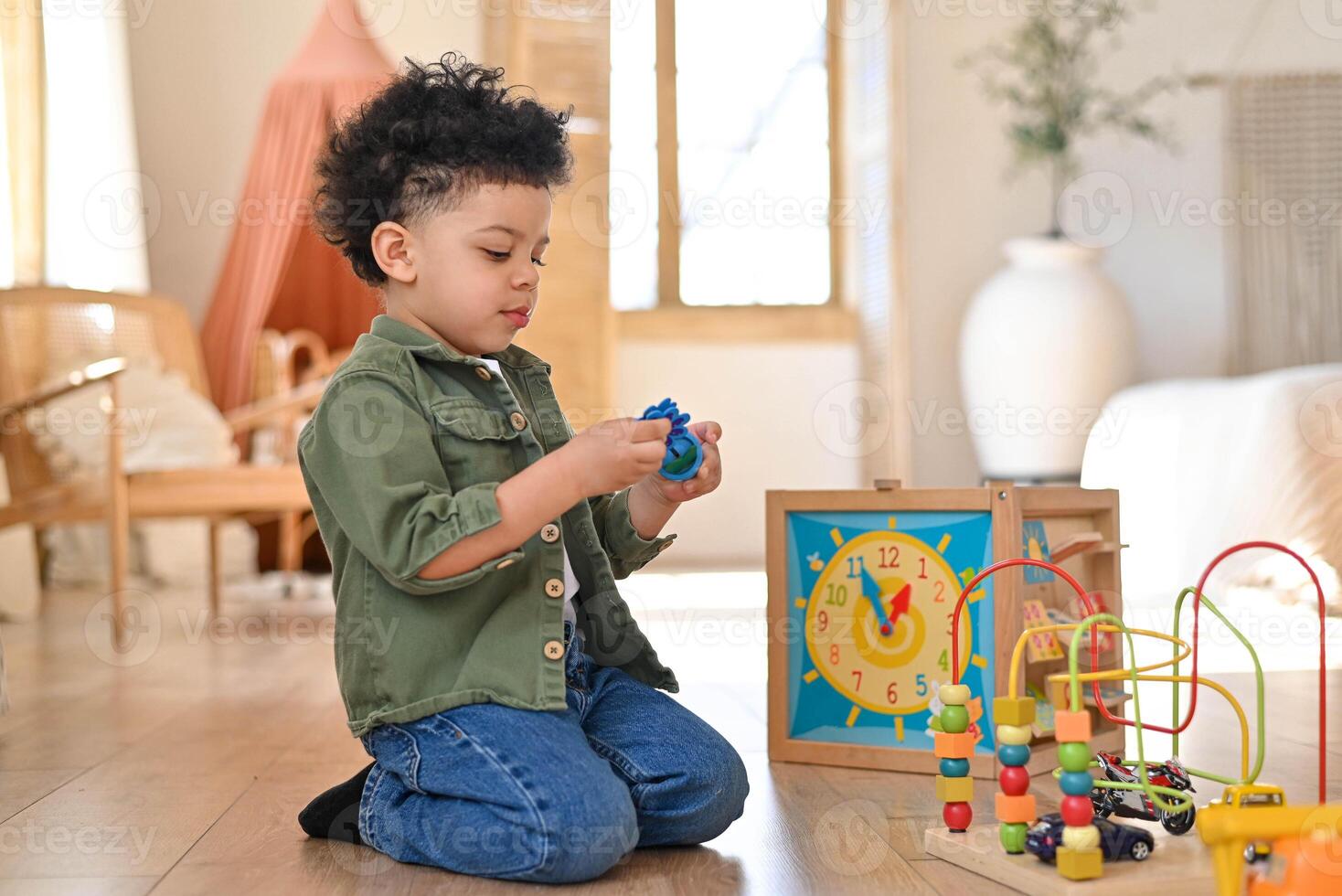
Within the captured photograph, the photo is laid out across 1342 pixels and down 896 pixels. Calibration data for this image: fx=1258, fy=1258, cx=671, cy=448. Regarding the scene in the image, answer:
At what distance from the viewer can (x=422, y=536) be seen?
883 millimetres

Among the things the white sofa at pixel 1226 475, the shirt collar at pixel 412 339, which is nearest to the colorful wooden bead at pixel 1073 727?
the shirt collar at pixel 412 339

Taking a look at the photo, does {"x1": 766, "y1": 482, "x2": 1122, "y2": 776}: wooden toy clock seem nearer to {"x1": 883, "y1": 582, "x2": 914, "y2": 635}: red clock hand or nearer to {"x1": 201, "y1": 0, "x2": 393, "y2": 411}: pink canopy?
{"x1": 883, "y1": 582, "x2": 914, "y2": 635}: red clock hand

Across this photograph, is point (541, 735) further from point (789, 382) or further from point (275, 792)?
point (789, 382)

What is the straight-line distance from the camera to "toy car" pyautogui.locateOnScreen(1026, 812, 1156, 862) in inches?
32.2

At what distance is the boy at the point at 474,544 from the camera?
0.88 m

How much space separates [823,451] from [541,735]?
11.1 ft

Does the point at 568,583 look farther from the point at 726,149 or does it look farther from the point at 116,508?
the point at 726,149

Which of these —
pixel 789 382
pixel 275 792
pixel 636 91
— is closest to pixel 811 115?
pixel 636 91

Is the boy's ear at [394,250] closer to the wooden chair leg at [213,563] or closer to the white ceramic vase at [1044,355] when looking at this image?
the wooden chair leg at [213,563]

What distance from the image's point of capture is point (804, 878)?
0.86 m

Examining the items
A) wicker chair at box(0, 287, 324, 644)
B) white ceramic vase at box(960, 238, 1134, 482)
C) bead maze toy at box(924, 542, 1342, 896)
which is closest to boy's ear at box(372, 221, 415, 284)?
bead maze toy at box(924, 542, 1342, 896)

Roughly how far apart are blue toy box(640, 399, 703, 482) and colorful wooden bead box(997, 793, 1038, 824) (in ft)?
1.10

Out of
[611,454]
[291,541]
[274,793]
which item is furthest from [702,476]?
[291,541]

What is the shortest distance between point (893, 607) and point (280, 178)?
3.17 metres
